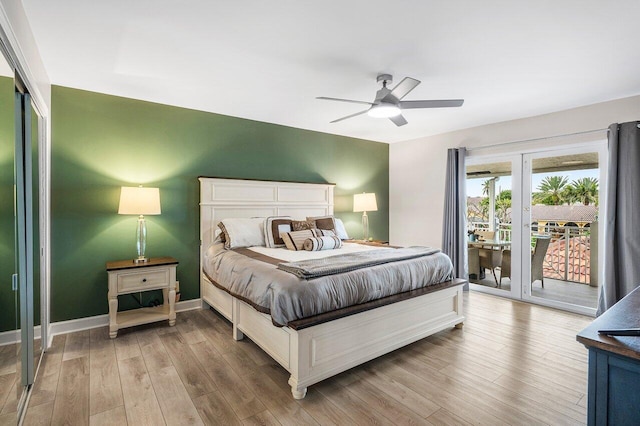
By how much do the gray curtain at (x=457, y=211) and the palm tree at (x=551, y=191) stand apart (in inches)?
37.0

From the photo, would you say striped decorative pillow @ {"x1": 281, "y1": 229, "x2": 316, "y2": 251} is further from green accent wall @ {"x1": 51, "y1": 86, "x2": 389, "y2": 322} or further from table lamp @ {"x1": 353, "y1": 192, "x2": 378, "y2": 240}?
table lamp @ {"x1": 353, "y1": 192, "x2": 378, "y2": 240}

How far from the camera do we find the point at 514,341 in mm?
3020

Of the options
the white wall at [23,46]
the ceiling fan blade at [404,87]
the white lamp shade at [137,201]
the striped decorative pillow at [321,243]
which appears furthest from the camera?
the striped decorative pillow at [321,243]

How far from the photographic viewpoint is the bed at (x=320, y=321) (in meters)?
2.19

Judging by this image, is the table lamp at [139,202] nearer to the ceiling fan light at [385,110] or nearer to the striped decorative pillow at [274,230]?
the striped decorative pillow at [274,230]

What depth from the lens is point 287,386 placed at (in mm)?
2264

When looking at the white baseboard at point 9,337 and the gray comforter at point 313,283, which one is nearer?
the white baseboard at point 9,337

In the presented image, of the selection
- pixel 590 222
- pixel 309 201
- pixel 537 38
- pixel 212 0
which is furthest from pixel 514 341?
pixel 212 0

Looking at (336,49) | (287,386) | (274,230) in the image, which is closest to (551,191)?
(336,49)

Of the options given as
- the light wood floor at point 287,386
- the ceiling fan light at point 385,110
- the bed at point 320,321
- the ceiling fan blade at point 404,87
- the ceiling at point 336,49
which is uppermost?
the ceiling at point 336,49

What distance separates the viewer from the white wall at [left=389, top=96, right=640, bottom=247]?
3668 mm

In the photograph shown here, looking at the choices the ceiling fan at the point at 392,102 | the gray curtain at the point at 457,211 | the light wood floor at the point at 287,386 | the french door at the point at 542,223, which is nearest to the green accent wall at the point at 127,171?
the light wood floor at the point at 287,386

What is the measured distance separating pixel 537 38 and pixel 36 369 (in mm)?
4381

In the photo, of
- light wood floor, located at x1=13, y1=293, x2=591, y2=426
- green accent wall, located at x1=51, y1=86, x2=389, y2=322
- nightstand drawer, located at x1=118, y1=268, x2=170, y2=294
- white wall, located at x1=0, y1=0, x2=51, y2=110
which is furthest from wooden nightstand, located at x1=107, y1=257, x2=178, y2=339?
white wall, located at x1=0, y1=0, x2=51, y2=110
